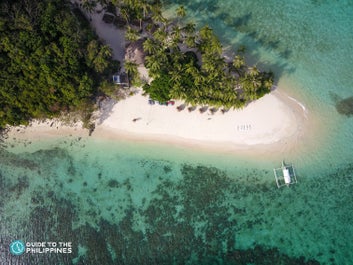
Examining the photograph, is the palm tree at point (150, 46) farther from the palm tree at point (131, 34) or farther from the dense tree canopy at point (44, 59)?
the dense tree canopy at point (44, 59)

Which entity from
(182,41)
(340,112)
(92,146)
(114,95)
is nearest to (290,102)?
(340,112)

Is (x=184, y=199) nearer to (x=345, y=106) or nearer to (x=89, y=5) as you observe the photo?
(x=345, y=106)

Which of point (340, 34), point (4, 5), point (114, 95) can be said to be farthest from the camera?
point (340, 34)

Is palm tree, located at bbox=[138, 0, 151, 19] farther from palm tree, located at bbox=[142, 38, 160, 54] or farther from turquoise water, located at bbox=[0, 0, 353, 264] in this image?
turquoise water, located at bbox=[0, 0, 353, 264]

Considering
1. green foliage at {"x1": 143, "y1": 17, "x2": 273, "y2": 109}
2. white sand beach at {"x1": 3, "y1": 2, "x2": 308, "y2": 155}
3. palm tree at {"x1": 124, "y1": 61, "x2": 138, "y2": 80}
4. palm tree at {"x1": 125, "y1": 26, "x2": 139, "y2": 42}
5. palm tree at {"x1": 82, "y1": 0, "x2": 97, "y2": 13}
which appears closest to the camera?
green foliage at {"x1": 143, "y1": 17, "x2": 273, "y2": 109}

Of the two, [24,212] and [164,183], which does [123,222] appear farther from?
[24,212]

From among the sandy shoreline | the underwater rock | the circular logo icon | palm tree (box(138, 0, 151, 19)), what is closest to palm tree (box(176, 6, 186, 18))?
palm tree (box(138, 0, 151, 19))
